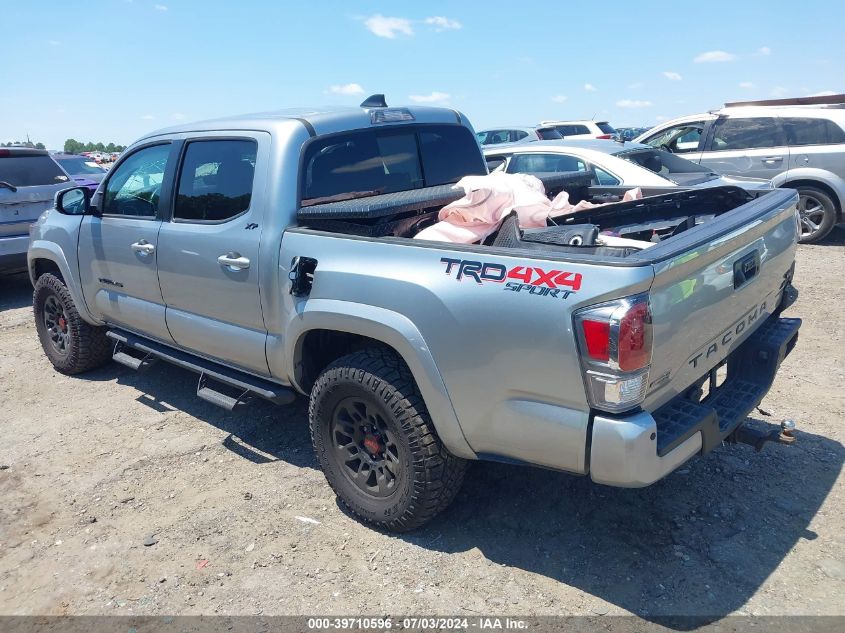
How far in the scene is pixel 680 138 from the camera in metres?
10.3

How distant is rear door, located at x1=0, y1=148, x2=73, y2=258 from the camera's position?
798 cm

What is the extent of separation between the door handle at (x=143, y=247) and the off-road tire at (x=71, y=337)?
1.31 meters

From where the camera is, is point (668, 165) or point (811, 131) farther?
point (811, 131)

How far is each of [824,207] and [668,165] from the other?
2.66m

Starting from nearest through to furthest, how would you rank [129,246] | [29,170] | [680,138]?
[129,246] → [29,170] → [680,138]

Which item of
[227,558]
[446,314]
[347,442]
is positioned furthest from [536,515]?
[227,558]

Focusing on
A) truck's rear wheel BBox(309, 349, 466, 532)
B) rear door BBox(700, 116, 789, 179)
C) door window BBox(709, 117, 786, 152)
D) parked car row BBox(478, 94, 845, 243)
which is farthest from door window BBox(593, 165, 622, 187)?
truck's rear wheel BBox(309, 349, 466, 532)

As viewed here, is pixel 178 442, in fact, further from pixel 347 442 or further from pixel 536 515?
pixel 536 515

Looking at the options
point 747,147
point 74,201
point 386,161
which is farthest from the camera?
point 747,147

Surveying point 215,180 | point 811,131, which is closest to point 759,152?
point 811,131

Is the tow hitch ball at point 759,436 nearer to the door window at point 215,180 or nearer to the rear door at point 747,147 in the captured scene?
the door window at point 215,180

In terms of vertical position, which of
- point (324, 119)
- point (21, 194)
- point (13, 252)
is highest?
point (324, 119)

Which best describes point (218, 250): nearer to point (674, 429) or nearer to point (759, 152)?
point (674, 429)

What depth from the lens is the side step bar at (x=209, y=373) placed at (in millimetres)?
3754
